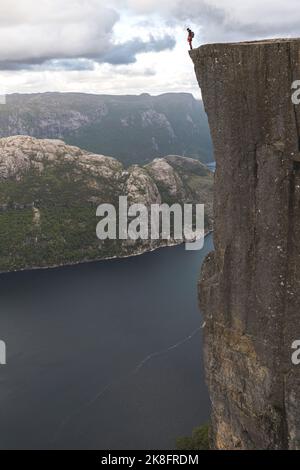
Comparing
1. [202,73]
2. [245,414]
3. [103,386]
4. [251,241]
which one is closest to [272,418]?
[245,414]

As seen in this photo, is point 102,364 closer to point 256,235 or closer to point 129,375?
point 129,375

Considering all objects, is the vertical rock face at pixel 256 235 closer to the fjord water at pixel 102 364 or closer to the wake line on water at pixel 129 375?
the fjord water at pixel 102 364

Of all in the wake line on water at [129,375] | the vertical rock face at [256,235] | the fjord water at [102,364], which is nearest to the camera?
the vertical rock face at [256,235]

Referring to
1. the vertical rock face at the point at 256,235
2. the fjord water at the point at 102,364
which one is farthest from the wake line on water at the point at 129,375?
the vertical rock face at the point at 256,235

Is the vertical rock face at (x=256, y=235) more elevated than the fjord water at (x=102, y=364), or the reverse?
the vertical rock face at (x=256, y=235)

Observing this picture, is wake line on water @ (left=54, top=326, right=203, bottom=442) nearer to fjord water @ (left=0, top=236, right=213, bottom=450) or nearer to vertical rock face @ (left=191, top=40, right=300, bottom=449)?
fjord water @ (left=0, top=236, right=213, bottom=450)

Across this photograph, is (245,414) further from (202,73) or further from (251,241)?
(202,73)
